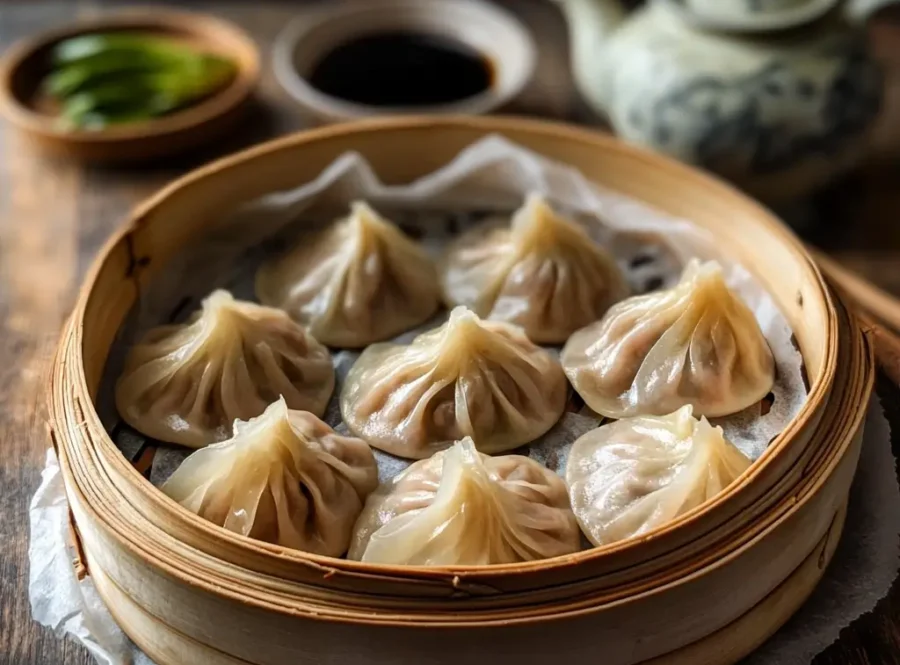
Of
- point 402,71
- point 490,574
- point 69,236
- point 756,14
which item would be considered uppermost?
point 756,14

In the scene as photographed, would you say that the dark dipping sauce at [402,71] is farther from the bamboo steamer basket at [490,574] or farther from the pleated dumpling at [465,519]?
the pleated dumpling at [465,519]

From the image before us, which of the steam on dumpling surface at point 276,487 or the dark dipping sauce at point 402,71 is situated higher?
the steam on dumpling surface at point 276,487

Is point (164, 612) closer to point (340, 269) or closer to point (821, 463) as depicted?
point (340, 269)

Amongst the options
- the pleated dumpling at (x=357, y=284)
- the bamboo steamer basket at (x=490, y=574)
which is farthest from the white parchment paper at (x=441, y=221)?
the bamboo steamer basket at (x=490, y=574)

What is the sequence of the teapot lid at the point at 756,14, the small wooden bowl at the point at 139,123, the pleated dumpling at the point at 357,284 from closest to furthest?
the pleated dumpling at the point at 357,284 → the teapot lid at the point at 756,14 → the small wooden bowl at the point at 139,123

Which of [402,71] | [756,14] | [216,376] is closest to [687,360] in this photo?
[216,376]

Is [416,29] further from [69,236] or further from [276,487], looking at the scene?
[276,487]

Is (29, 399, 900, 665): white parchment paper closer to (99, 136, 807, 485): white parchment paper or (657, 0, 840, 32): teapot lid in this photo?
(99, 136, 807, 485): white parchment paper
